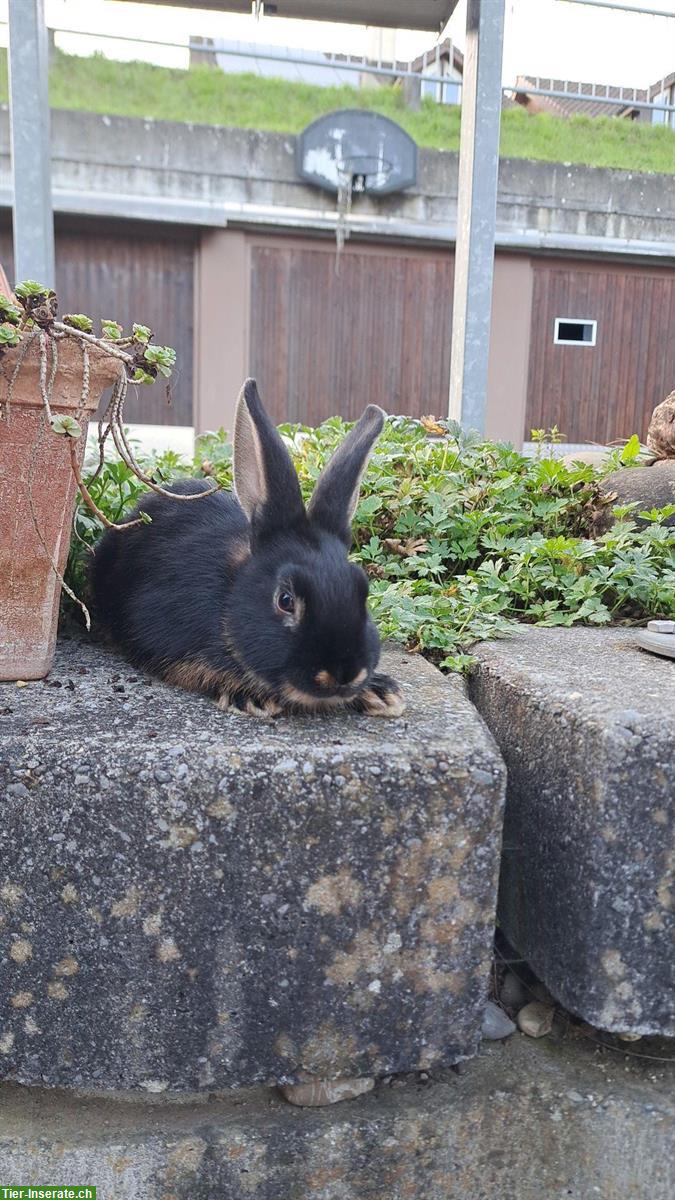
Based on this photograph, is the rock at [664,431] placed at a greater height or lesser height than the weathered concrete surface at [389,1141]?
greater

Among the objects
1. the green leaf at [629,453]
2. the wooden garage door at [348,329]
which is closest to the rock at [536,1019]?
the green leaf at [629,453]

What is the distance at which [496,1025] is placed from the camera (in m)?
1.86

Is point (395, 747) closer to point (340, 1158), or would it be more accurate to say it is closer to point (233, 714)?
point (233, 714)

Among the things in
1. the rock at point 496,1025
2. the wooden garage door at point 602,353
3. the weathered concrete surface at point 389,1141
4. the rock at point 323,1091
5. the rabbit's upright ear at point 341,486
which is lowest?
the weathered concrete surface at point 389,1141

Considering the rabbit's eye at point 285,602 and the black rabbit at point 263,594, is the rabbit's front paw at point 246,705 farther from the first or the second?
the rabbit's eye at point 285,602

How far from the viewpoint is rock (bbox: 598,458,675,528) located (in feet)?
10.3

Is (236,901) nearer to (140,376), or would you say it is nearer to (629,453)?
(140,376)

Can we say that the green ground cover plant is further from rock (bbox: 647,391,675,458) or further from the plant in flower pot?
the plant in flower pot

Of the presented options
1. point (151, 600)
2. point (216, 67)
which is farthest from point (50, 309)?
point (216, 67)

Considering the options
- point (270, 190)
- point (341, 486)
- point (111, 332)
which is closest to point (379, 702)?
point (341, 486)

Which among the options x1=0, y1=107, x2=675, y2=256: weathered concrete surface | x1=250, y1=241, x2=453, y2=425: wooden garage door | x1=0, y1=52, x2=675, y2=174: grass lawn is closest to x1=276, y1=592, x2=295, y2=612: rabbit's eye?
x1=0, y1=107, x2=675, y2=256: weathered concrete surface

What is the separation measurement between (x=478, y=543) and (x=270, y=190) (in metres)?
7.90

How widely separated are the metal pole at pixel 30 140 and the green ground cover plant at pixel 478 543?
1103mm

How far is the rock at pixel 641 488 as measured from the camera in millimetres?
3148
